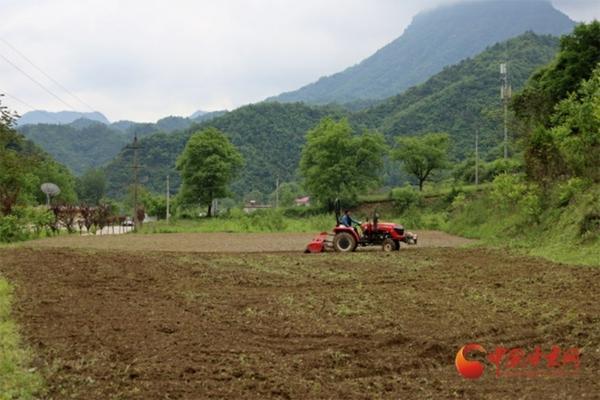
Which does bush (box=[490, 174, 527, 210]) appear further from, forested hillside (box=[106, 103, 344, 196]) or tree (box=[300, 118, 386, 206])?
forested hillside (box=[106, 103, 344, 196])

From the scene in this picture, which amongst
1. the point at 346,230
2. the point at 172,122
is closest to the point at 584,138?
the point at 346,230

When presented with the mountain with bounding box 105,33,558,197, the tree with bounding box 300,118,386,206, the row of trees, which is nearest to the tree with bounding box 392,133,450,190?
the row of trees

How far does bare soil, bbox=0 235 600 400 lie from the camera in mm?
5953

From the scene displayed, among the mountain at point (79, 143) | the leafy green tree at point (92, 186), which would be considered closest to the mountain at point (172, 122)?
the mountain at point (79, 143)

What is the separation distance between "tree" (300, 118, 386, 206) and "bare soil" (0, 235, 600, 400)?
43251mm

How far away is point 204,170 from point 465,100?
3662cm

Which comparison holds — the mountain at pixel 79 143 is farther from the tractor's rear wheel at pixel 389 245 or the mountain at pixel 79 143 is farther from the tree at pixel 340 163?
the tractor's rear wheel at pixel 389 245

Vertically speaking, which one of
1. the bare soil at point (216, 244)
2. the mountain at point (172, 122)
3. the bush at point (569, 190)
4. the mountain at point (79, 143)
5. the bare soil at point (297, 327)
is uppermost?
the mountain at point (172, 122)

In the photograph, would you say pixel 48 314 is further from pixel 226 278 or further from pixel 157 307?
pixel 226 278

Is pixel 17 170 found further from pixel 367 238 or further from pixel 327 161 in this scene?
pixel 327 161

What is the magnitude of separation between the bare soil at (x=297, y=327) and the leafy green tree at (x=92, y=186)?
269 feet

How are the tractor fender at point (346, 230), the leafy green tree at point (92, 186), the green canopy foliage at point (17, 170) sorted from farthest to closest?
the leafy green tree at point (92, 186) → the tractor fender at point (346, 230) → the green canopy foliage at point (17, 170)

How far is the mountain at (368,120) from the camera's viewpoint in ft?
257

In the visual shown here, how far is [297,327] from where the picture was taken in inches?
340
